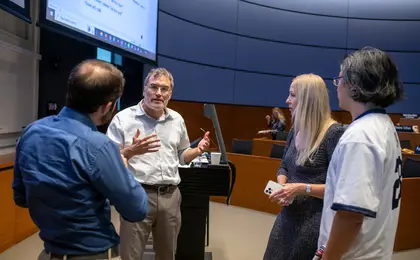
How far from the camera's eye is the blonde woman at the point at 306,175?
1.51 meters

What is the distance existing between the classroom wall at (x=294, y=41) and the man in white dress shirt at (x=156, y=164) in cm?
540

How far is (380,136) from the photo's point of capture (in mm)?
Result: 1022

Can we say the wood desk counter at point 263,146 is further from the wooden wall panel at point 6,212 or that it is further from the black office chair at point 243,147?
the wooden wall panel at point 6,212

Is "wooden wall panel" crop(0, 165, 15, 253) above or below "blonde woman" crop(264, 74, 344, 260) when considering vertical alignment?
below

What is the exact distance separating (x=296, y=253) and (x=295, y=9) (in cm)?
774

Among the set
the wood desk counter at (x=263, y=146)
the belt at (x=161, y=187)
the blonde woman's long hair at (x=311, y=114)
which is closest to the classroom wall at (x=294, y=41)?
the wood desk counter at (x=263, y=146)

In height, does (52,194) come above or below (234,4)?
below

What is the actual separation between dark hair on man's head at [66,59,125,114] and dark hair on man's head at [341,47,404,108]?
2.37ft

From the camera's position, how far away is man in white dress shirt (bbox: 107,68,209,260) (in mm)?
2061

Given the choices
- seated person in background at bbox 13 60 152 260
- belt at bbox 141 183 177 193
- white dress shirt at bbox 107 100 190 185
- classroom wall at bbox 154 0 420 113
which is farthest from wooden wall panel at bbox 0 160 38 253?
classroom wall at bbox 154 0 420 113

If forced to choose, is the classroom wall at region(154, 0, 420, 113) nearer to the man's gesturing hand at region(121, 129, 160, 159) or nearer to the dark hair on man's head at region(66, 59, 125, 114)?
the man's gesturing hand at region(121, 129, 160, 159)

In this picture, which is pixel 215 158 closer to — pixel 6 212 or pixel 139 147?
pixel 139 147

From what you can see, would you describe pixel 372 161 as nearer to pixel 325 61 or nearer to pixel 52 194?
pixel 52 194

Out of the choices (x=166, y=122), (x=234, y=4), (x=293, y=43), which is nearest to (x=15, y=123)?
(x=166, y=122)
